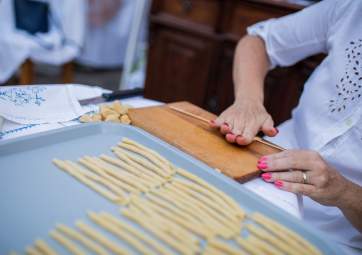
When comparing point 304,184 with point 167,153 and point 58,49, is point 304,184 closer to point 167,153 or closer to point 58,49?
point 167,153

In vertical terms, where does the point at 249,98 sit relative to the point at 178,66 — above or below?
above

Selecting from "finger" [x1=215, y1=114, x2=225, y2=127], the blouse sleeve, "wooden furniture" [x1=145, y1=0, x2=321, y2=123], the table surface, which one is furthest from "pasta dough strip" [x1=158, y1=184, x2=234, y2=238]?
"wooden furniture" [x1=145, y1=0, x2=321, y2=123]

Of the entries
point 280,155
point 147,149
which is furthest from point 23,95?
point 280,155

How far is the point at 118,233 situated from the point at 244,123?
0.37m

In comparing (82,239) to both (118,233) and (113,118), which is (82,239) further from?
(113,118)

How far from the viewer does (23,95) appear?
770mm

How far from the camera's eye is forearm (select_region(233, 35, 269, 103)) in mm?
864

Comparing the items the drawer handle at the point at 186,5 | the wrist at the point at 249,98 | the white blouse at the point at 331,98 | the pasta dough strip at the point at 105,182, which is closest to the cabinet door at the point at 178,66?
the drawer handle at the point at 186,5

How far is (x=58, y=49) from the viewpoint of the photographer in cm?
194

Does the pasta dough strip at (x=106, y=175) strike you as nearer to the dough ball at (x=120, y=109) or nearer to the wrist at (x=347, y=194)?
the dough ball at (x=120, y=109)

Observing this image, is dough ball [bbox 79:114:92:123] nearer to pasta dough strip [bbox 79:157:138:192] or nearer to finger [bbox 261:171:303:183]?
pasta dough strip [bbox 79:157:138:192]

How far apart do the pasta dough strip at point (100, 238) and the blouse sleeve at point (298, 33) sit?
75 centimetres

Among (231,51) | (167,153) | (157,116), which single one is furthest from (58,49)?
(167,153)

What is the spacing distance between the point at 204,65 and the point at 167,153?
Answer: 1070mm
